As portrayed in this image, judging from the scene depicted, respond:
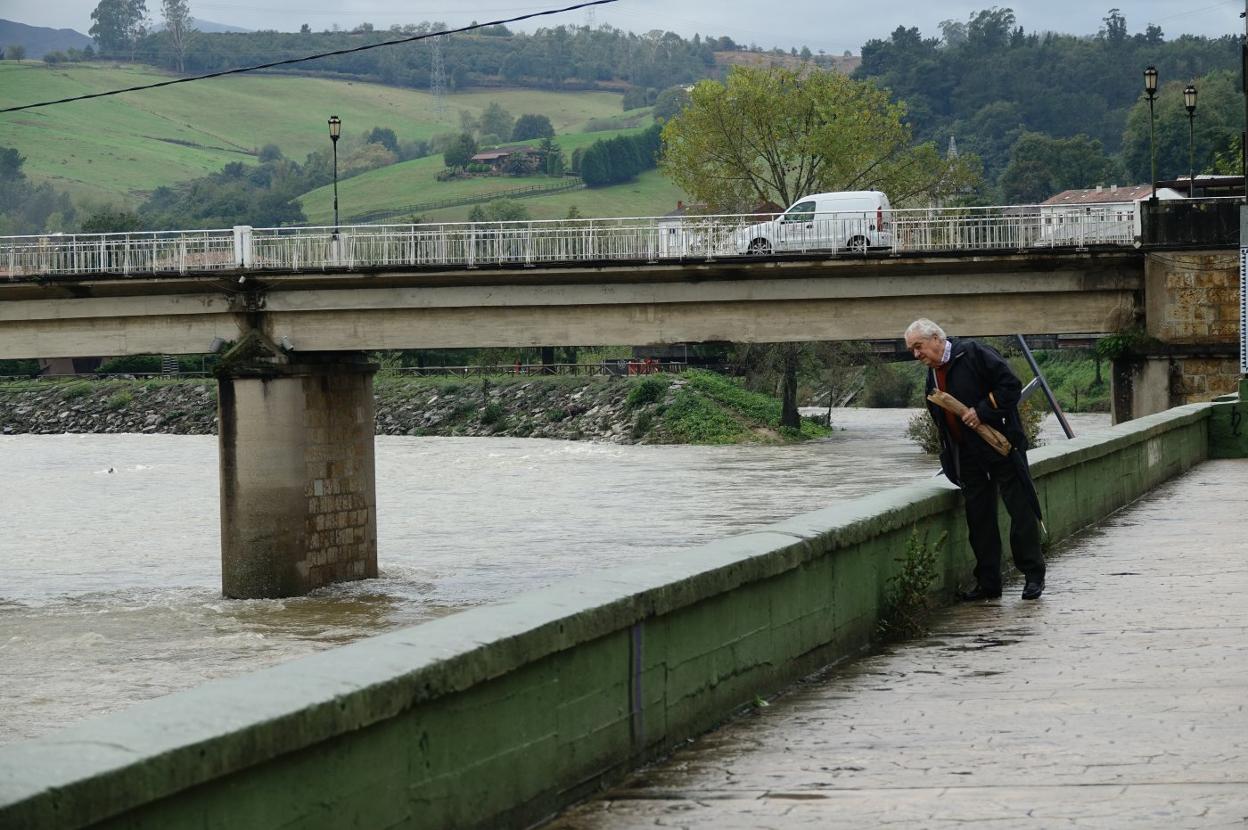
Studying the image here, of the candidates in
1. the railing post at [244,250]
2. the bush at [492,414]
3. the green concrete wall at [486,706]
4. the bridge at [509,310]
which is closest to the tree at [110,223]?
the bush at [492,414]

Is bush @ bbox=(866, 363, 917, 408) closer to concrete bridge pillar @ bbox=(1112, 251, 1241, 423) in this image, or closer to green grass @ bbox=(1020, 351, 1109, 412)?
green grass @ bbox=(1020, 351, 1109, 412)

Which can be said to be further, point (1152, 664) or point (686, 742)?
point (1152, 664)

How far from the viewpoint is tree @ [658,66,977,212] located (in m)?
79.8

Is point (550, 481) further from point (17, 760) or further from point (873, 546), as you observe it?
point (17, 760)

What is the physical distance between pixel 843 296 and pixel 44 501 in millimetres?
27176

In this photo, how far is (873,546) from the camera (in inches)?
358

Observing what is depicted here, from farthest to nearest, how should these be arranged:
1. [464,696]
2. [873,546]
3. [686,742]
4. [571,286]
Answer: [571,286] < [873,546] < [686,742] < [464,696]

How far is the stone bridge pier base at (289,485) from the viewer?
34.6m

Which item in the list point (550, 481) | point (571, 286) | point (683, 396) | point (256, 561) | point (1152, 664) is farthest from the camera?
point (683, 396)

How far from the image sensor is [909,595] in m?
9.45

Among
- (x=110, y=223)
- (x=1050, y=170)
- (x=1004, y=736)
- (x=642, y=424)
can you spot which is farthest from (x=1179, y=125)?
(x=1004, y=736)

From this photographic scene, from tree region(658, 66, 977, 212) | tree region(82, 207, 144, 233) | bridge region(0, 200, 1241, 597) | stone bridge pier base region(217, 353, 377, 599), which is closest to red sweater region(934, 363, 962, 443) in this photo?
stone bridge pier base region(217, 353, 377, 599)

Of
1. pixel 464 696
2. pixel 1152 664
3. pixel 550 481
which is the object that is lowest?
pixel 550 481

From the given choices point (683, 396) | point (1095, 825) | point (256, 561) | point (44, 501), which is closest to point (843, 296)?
point (256, 561)
